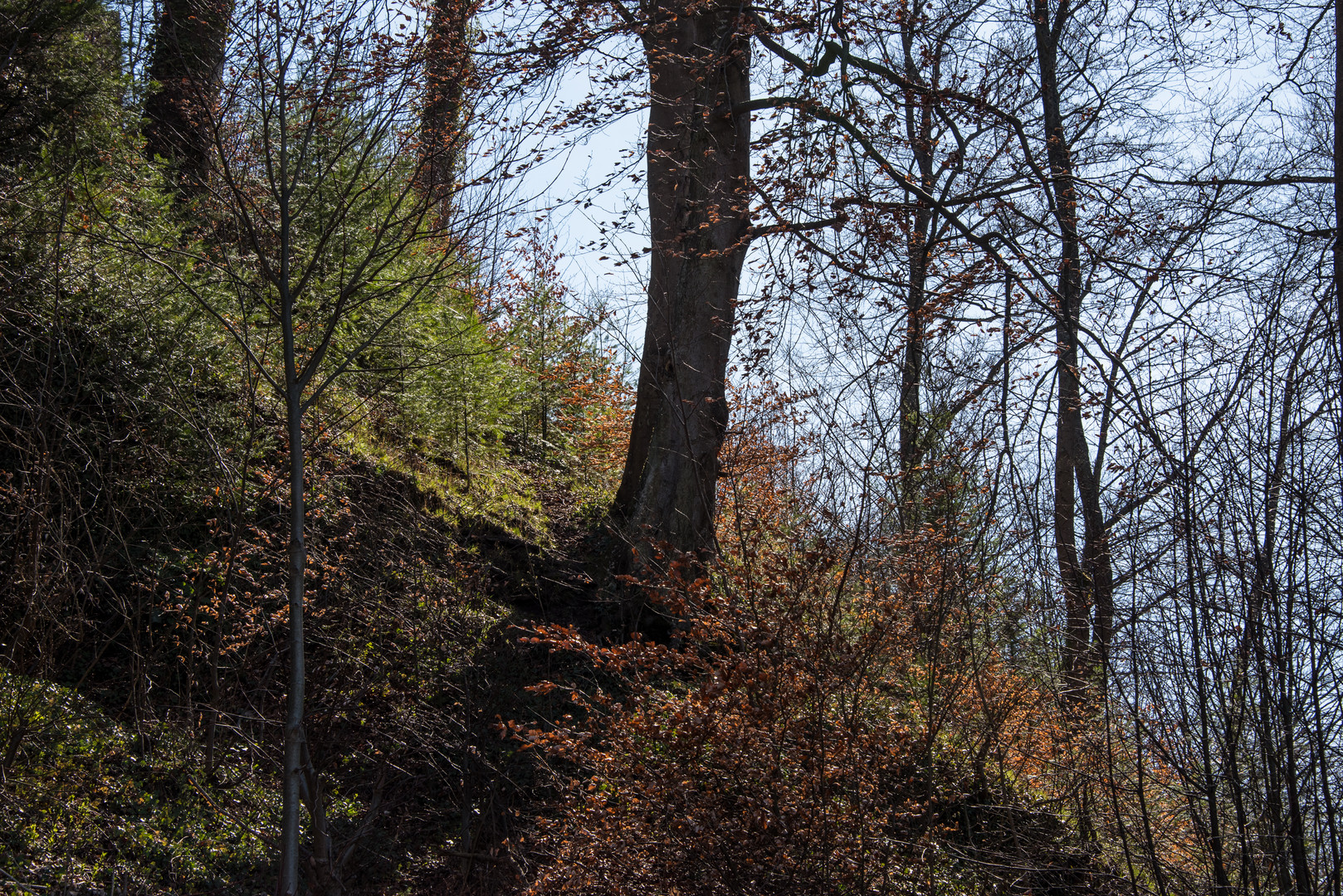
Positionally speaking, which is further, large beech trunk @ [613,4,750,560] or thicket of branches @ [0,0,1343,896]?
large beech trunk @ [613,4,750,560]

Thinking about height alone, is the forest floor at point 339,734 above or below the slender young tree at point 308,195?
below

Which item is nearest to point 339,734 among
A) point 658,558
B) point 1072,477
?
point 658,558

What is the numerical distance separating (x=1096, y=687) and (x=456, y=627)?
460 cm

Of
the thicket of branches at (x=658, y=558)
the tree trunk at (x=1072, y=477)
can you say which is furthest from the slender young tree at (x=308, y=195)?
the tree trunk at (x=1072, y=477)

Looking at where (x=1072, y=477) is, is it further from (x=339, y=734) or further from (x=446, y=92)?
(x=339, y=734)

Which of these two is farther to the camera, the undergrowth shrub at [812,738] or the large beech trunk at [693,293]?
the large beech trunk at [693,293]

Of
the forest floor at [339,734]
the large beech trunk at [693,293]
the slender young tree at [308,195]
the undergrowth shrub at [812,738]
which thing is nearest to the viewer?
the slender young tree at [308,195]

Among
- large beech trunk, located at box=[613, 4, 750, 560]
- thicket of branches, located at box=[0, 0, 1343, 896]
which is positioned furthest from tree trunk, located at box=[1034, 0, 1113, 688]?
large beech trunk, located at box=[613, 4, 750, 560]

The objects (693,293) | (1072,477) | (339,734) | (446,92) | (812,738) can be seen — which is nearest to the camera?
(812,738)

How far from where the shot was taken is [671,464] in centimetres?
826

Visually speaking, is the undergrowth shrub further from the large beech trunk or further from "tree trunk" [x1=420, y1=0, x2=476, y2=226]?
the large beech trunk

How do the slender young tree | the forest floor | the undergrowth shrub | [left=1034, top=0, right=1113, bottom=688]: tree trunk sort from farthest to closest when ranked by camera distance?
the forest floor, [left=1034, top=0, right=1113, bottom=688]: tree trunk, the undergrowth shrub, the slender young tree

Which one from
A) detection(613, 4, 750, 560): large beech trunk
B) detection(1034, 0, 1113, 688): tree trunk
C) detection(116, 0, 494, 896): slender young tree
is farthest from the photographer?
detection(613, 4, 750, 560): large beech trunk

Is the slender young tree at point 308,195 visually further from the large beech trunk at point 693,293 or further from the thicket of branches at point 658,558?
the large beech trunk at point 693,293
